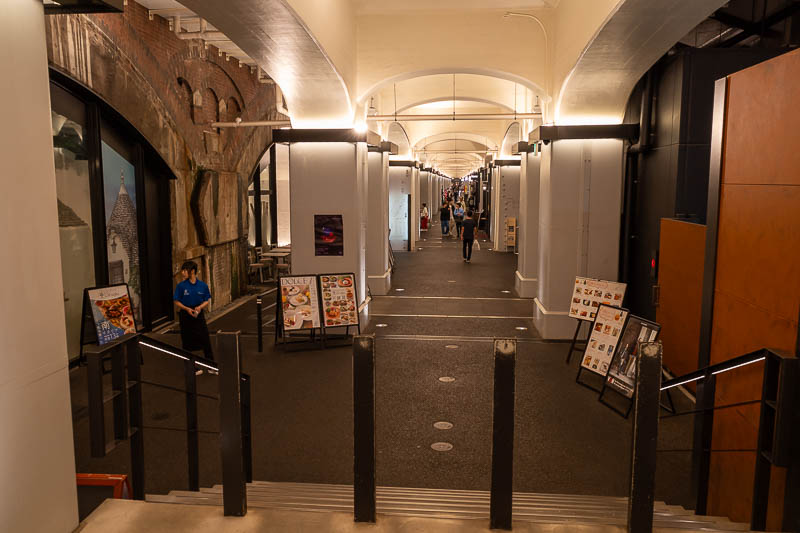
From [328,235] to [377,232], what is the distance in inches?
151

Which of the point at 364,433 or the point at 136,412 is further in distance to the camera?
the point at 136,412

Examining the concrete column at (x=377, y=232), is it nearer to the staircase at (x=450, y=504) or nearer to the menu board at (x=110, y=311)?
the menu board at (x=110, y=311)

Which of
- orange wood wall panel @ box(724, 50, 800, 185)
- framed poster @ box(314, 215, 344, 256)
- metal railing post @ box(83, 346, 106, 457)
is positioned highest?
orange wood wall panel @ box(724, 50, 800, 185)

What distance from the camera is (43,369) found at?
2.97 metres

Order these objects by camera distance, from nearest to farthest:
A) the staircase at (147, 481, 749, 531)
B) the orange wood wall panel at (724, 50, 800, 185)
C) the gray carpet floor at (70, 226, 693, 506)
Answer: the staircase at (147, 481, 749, 531)
the orange wood wall panel at (724, 50, 800, 185)
the gray carpet floor at (70, 226, 693, 506)

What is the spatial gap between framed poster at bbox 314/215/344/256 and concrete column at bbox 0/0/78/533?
740 centimetres

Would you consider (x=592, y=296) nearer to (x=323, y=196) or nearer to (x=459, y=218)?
(x=323, y=196)

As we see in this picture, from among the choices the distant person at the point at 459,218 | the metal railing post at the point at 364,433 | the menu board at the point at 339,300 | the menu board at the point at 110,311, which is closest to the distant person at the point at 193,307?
the menu board at the point at 110,311

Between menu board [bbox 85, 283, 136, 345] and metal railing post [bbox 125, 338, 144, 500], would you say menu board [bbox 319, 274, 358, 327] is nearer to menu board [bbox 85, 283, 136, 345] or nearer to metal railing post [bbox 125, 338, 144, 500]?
menu board [bbox 85, 283, 136, 345]

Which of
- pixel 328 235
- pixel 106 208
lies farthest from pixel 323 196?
pixel 106 208

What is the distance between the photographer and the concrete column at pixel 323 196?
1036 cm

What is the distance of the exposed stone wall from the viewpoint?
8.38 metres

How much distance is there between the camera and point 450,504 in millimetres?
3734

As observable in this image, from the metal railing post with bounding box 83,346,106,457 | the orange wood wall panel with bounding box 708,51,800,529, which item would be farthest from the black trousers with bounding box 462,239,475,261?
the metal railing post with bounding box 83,346,106,457
